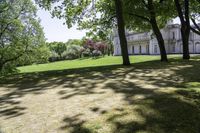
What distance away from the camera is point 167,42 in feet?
260

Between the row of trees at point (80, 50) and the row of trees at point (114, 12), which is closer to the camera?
the row of trees at point (114, 12)

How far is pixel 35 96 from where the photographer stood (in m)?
8.91

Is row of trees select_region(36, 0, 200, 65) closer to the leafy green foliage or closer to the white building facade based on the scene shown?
the leafy green foliage

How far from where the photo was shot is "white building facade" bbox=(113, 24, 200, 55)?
234 feet

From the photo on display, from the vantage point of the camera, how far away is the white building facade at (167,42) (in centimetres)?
7131

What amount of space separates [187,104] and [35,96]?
4.33m

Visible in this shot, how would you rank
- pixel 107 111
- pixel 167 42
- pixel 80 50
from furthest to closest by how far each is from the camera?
pixel 80 50 → pixel 167 42 → pixel 107 111

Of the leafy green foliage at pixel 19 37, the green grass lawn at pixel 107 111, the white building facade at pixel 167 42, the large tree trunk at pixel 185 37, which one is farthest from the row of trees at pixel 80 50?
the green grass lawn at pixel 107 111

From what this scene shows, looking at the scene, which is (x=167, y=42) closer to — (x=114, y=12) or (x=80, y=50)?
(x=80, y=50)

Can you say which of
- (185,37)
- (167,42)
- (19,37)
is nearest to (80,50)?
(167,42)

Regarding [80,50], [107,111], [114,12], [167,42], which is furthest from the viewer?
[80,50]

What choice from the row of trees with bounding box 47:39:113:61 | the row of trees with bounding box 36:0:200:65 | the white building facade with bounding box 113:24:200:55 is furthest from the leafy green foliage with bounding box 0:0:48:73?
the white building facade with bounding box 113:24:200:55

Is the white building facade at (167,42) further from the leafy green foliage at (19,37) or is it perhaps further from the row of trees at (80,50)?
the leafy green foliage at (19,37)

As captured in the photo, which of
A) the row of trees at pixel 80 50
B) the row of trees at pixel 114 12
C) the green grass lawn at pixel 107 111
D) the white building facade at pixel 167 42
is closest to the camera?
the green grass lawn at pixel 107 111
